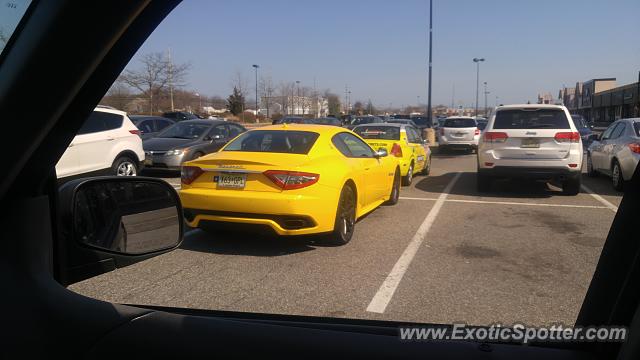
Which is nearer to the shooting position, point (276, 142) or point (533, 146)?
point (276, 142)

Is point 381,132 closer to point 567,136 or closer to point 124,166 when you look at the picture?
point 567,136

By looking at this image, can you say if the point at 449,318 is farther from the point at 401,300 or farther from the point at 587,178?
the point at 587,178

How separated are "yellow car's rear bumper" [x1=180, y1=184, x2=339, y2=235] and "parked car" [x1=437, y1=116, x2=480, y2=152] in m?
16.5

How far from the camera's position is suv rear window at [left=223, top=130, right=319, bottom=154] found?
632 centimetres

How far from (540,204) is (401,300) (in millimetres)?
5850

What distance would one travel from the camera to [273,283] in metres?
4.71

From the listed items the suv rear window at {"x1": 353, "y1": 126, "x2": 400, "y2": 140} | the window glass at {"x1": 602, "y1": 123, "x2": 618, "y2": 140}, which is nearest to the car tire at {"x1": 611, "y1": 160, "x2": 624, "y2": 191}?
the window glass at {"x1": 602, "y1": 123, "x2": 618, "y2": 140}

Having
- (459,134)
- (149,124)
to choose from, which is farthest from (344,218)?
(459,134)

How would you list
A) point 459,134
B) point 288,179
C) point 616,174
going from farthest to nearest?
point 459,134 → point 616,174 → point 288,179

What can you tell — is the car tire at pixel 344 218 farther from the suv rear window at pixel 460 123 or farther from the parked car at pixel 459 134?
the suv rear window at pixel 460 123

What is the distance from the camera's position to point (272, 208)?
5531mm

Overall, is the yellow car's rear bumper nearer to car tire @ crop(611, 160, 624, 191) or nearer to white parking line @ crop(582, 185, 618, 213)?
white parking line @ crop(582, 185, 618, 213)

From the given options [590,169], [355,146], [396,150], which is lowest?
[590,169]

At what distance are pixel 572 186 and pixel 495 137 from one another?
5.87 feet
